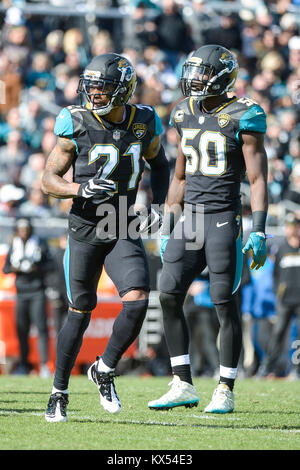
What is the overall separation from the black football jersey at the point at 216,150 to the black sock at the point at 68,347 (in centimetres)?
117

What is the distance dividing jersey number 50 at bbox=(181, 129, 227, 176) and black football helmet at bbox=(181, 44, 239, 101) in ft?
0.80

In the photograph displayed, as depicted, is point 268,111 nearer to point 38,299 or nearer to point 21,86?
point 21,86

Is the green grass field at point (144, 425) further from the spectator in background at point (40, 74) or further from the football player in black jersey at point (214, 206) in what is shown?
the spectator in background at point (40, 74)

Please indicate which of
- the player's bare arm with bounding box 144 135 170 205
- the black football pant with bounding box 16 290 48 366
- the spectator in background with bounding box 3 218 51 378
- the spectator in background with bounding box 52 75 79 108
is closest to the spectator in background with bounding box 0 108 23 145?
the spectator in background with bounding box 52 75 79 108

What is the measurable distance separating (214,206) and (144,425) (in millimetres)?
1463

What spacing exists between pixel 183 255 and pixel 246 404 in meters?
1.27

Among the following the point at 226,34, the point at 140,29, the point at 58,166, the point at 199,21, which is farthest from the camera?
the point at 199,21

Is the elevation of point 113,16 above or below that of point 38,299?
above

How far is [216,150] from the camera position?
18.6ft

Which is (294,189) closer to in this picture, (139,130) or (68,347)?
(139,130)

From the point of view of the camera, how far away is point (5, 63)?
12547 millimetres

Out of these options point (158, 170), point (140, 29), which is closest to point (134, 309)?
point (158, 170)

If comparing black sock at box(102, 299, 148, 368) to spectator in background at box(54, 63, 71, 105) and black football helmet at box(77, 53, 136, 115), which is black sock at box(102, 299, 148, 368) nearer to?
black football helmet at box(77, 53, 136, 115)
